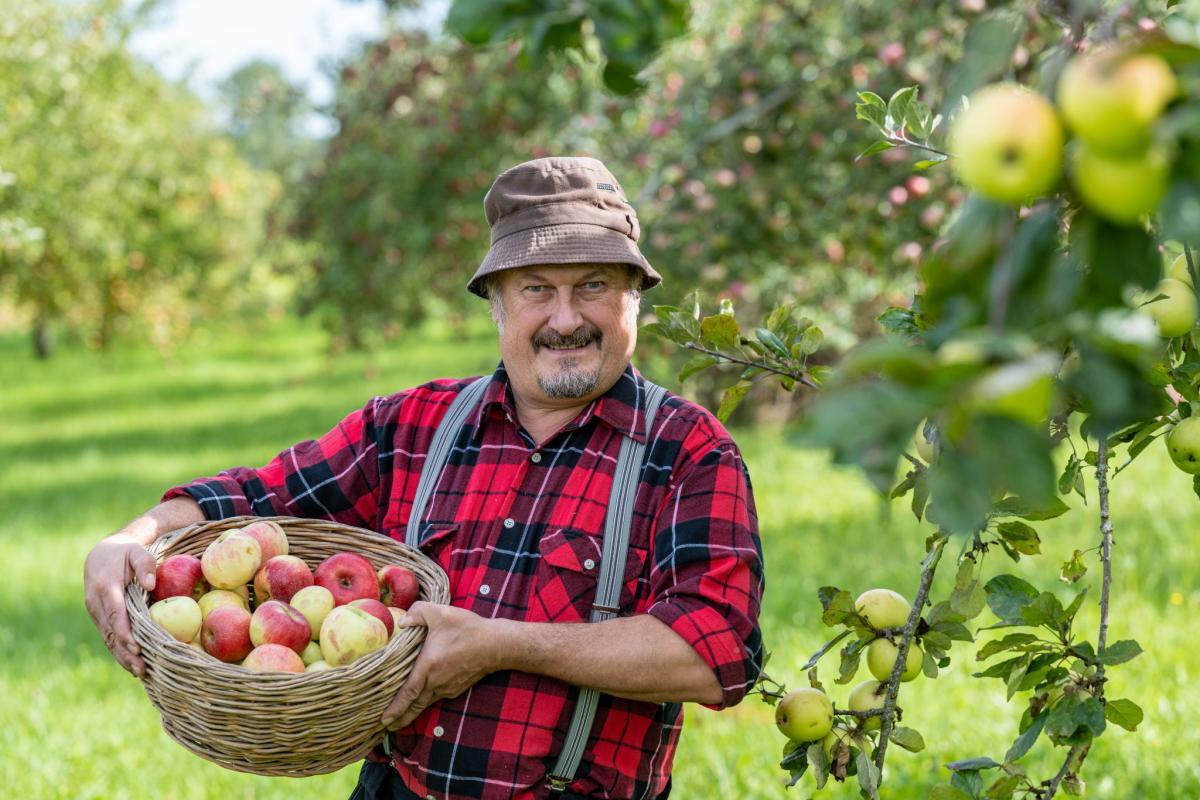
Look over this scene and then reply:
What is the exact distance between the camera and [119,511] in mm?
8602

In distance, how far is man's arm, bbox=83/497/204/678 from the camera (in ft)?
6.79

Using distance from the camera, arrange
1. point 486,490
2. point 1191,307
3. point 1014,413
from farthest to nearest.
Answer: point 486,490 < point 1191,307 < point 1014,413

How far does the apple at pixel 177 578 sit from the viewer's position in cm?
218

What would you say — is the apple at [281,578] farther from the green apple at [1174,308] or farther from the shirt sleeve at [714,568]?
the green apple at [1174,308]

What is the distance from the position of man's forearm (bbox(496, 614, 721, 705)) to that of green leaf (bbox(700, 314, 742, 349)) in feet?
1.47

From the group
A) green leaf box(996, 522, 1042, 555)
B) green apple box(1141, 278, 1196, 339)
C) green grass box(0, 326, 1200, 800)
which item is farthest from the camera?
green grass box(0, 326, 1200, 800)

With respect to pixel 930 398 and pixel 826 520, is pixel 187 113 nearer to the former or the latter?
pixel 826 520

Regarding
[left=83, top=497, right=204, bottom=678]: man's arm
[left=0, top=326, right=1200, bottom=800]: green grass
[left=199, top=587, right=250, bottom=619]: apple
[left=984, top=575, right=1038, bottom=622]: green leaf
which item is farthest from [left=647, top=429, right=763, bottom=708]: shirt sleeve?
[left=0, top=326, right=1200, bottom=800]: green grass

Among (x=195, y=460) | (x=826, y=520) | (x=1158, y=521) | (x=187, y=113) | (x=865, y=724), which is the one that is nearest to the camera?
(x=865, y=724)

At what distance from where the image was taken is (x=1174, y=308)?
151cm

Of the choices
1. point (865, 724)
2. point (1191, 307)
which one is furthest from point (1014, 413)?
point (865, 724)

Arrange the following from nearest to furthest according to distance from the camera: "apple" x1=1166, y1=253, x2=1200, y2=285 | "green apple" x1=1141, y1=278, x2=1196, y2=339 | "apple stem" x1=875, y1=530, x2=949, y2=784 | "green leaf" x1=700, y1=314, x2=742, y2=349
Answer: "green apple" x1=1141, y1=278, x2=1196, y2=339
"apple" x1=1166, y1=253, x2=1200, y2=285
"apple stem" x1=875, y1=530, x2=949, y2=784
"green leaf" x1=700, y1=314, x2=742, y2=349

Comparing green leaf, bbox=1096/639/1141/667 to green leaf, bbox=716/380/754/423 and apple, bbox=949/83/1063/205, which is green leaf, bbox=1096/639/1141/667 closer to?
green leaf, bbox=716/380/754/423

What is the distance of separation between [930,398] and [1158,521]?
18.6 ft
